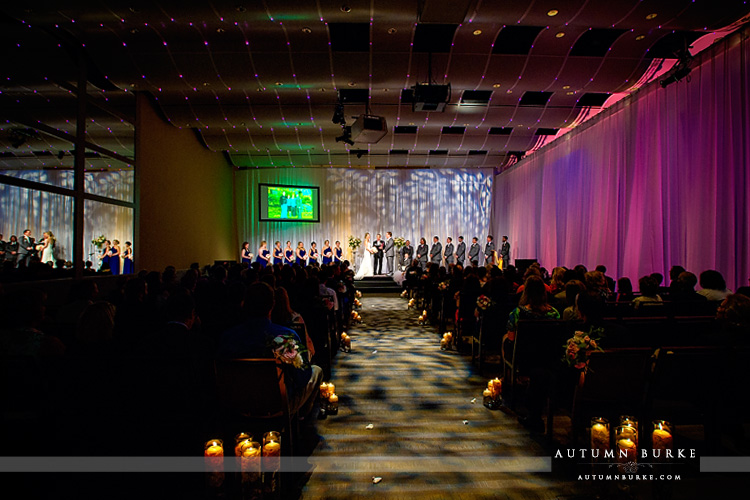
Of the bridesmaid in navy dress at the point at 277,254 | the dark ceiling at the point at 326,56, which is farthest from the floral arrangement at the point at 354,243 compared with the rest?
the dark ceiling at the point at 326,56

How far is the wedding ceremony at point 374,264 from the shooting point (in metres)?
2.25

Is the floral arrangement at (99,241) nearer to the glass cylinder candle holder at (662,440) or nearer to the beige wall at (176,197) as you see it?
the beige wall at (176,197)

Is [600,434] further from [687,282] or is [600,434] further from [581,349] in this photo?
[687,282]

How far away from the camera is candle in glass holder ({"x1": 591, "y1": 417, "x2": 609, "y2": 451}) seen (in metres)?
2.27

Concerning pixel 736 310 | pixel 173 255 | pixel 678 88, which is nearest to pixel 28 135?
pixel 173 255

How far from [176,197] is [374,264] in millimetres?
7321

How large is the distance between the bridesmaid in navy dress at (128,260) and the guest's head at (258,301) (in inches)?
331

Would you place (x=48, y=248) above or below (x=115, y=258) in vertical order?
above

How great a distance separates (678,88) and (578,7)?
3327 mm

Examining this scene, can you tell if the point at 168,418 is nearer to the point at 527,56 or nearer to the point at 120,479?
the point at 120,479

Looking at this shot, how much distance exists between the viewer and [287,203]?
16547mm

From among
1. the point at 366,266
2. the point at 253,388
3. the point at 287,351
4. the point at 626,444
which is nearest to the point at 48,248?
the point at 253,388

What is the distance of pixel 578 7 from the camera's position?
567 centimetres

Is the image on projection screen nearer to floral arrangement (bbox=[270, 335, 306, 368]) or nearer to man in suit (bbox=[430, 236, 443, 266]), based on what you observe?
man in suit (bbox=[430, 236, 443, 266])
